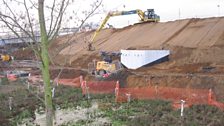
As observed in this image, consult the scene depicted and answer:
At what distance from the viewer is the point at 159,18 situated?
49.4 metres

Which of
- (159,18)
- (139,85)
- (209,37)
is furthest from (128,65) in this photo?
(159,18)

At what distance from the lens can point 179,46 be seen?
37656mm

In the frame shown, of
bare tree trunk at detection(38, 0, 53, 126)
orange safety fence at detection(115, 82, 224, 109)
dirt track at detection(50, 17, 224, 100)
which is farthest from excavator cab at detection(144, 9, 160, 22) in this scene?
bare tree trunk at detection(38, 0, 53, 126)

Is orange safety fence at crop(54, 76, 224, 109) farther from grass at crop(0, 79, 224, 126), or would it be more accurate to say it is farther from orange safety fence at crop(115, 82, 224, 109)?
grass at crop(0, 79, 224, 126)

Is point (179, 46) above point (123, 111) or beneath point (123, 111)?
above

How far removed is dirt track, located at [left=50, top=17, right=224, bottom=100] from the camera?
88.1ft

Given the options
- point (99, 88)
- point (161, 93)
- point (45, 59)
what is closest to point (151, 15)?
point (99, 88)

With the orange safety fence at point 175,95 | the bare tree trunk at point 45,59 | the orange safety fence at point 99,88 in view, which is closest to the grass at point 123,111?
the orange safety fence at point 175,95

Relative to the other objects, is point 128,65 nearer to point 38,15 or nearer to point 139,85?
point 139,85

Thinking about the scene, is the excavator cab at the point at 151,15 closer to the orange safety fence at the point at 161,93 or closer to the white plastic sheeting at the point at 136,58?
the white plastic sheeting at the point at 136,58

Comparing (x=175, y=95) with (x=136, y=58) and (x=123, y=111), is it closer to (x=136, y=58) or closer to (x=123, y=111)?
(x=123, y=111)

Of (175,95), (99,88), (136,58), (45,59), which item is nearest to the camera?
(45,59)

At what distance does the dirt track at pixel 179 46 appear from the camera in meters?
26.9

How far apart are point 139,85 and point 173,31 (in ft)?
61.1
